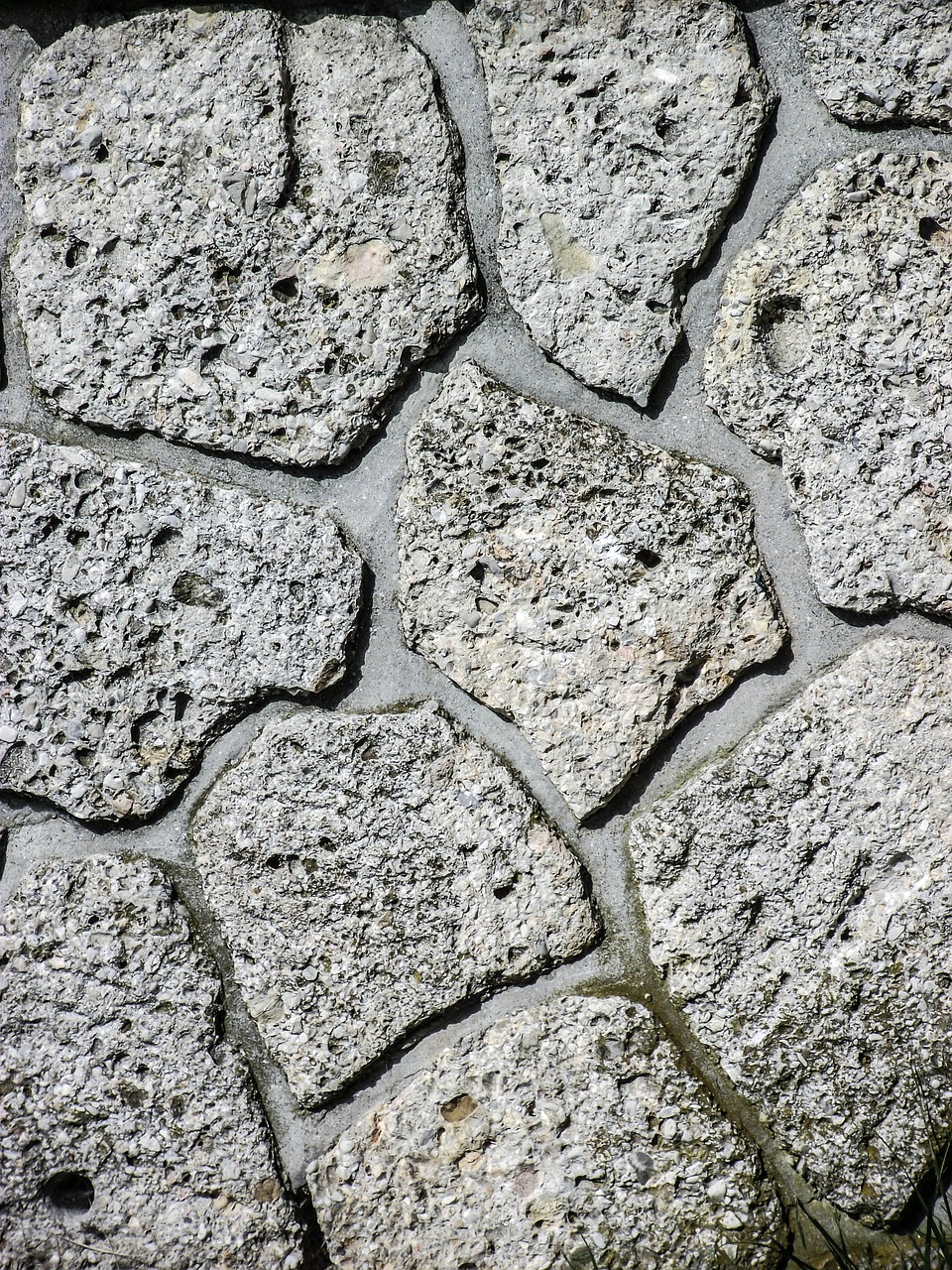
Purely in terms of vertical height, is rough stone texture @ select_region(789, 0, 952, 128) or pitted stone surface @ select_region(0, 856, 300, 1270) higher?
rough stone texture @ select_region(789, 0, 952, 128)

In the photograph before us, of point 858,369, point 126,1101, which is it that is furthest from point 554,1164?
point 858,369

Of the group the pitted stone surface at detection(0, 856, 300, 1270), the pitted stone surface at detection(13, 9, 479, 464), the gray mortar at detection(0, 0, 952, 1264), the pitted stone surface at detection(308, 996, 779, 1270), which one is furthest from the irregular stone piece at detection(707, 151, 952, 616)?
the pitted stone surface at detection(0, 856, 300, 1270)

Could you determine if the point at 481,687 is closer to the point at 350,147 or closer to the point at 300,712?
the point at 300,712

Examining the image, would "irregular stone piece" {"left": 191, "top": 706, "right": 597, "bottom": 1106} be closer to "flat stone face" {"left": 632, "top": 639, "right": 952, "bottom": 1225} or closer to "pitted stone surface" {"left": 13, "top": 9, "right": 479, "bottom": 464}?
"flat stone face" {"left": 632, "top": 639, "right": 952, "bottom": 1225}

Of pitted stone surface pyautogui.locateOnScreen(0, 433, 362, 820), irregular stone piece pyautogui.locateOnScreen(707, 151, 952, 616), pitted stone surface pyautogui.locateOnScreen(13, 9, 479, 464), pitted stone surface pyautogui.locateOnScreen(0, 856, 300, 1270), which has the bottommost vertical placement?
pitted stone surface pyautogui.locateOnScreen(0, 856, 300, 1270)

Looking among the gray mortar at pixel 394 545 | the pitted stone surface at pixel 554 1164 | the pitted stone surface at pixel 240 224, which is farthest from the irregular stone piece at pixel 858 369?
the pitted stone surface at pixel 554 1164

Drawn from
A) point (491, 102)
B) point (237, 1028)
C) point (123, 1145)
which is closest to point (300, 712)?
point (237, 1028)
